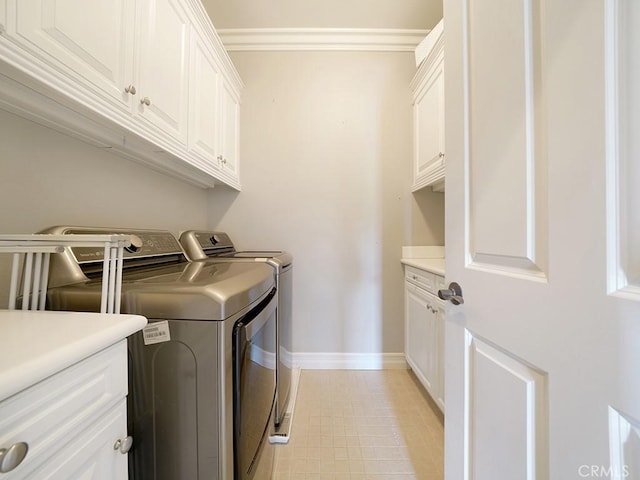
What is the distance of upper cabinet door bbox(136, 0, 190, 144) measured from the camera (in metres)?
0.99

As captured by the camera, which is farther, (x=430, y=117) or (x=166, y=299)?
(x=430, y=117)

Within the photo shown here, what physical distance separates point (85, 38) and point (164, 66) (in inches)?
15.8

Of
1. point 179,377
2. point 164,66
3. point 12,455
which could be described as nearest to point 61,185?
point 164,66

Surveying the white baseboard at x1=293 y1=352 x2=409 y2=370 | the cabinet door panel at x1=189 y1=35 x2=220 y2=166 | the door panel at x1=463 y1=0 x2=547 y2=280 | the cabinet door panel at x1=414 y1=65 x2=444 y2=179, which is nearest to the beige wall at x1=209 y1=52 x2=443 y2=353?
the white baseboard at x1=293 y1=352 x2=409 y2=370

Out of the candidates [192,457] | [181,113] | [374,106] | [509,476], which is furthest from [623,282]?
[374,106]

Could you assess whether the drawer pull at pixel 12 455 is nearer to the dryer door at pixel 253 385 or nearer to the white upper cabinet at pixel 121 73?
the dryer door at pixel 253 385

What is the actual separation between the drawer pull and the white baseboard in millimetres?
1923

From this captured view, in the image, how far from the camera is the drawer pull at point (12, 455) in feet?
1.05

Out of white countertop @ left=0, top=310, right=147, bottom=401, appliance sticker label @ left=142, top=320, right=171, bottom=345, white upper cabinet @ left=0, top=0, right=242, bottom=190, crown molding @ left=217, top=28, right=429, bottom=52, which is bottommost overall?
appliance sticker label @ left=142, top=320, right=171, bottom=345

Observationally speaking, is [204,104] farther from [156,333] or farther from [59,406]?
[59,406]

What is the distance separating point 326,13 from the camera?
192 cm

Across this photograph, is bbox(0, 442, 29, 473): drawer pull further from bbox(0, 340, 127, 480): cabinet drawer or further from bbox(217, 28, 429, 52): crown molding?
bbox(217, 28, 429, 52): crown molding

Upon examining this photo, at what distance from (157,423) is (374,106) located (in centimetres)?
237

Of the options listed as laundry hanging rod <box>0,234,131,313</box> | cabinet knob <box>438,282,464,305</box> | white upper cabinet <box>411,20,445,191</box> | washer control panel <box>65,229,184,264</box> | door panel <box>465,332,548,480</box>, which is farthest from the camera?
white upper cabinet <box>411,20,445,191</box>
